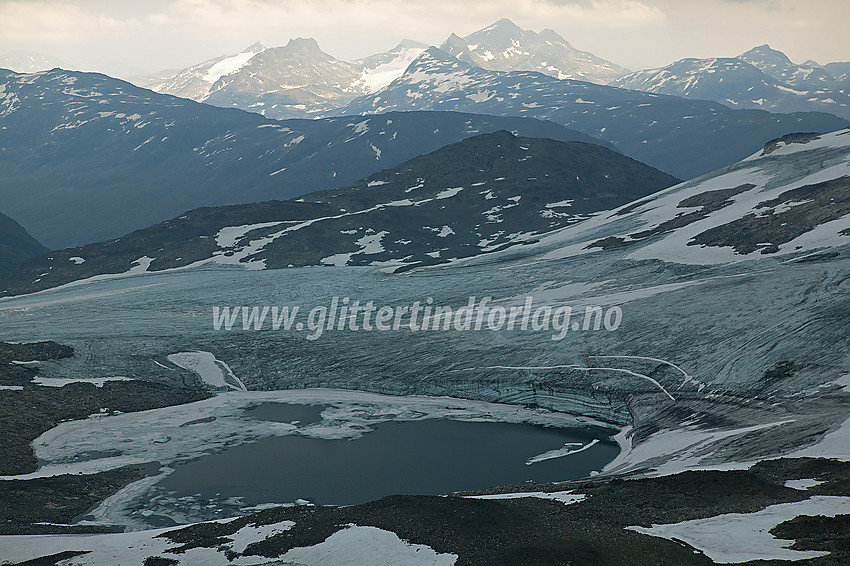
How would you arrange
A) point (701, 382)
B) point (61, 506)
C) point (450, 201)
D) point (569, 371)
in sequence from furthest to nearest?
point (450, 201), point (569, 371), point (701, 382), point (61, 506)

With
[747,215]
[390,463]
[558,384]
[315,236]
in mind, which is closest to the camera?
[390,463]

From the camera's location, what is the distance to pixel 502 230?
183125 millimetres

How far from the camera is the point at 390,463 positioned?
60156 mm

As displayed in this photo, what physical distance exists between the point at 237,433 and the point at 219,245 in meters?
103

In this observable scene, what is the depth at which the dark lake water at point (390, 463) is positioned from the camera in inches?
2163

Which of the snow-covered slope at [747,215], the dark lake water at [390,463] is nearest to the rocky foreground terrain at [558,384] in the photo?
the snow-covered slope at [747,215]

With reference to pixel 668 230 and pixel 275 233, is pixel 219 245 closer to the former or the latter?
pixel 275 233

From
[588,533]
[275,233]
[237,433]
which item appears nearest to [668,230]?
[237,433]

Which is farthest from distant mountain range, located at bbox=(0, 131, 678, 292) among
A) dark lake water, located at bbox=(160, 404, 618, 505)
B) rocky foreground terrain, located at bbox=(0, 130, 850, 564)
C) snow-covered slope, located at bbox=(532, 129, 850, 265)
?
dark lake water, located at bbox=(160, 404, 618, 505)

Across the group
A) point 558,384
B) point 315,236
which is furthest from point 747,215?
point 315,236

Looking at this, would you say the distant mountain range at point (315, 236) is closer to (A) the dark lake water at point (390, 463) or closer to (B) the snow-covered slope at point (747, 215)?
(B) the snow-covered slope at point (747, 215)

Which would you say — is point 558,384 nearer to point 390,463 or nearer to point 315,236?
point 390,463

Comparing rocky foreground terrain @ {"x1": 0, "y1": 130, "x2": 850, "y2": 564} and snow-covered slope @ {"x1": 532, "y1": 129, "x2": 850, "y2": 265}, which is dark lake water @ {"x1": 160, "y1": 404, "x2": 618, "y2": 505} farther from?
snow-covered slope @ {"x1": 532, "y1": 129, "x2": 850, "y2": 265}

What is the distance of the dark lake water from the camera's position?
180 feet
